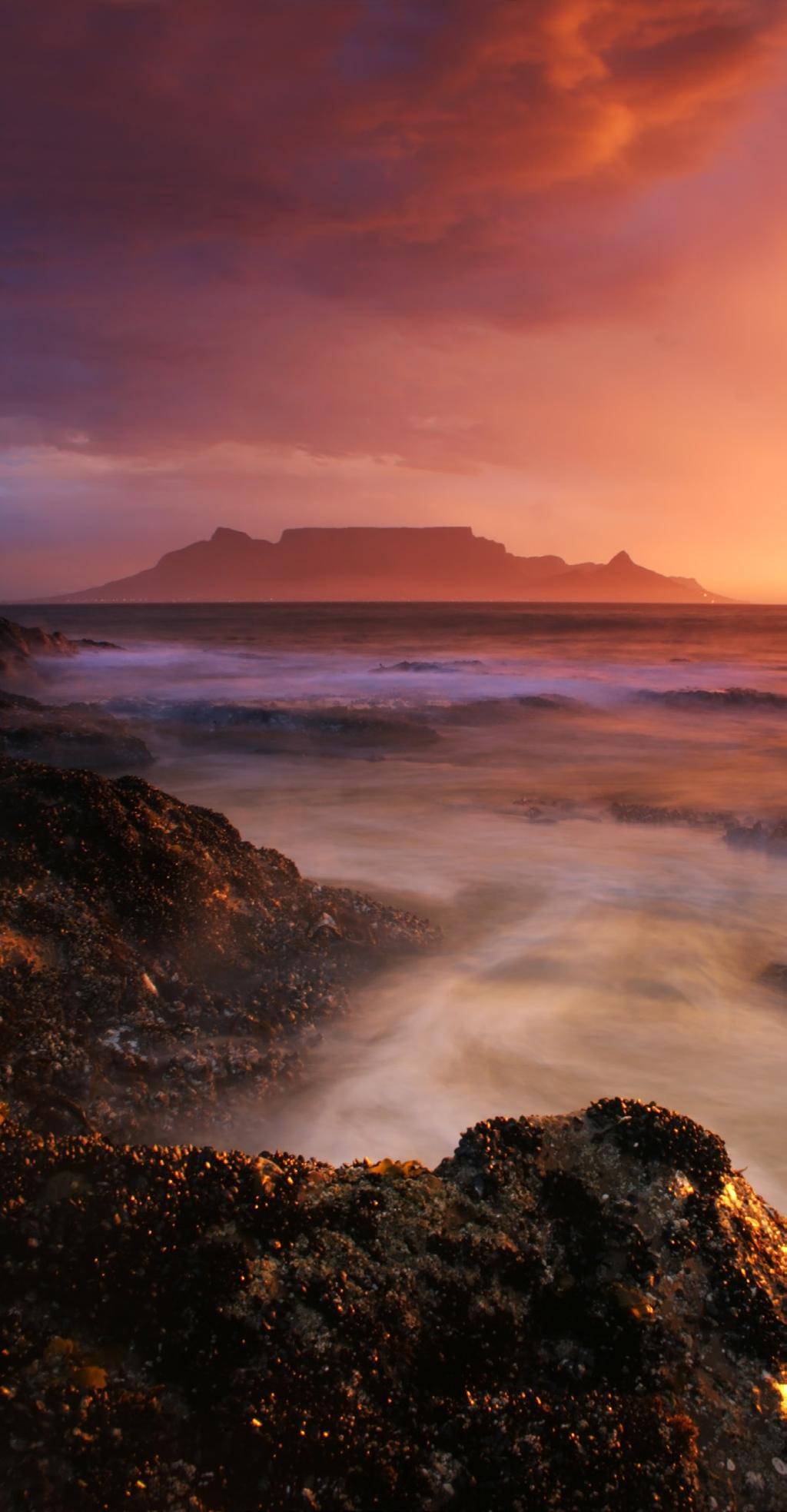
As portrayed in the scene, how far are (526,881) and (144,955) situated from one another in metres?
5.52

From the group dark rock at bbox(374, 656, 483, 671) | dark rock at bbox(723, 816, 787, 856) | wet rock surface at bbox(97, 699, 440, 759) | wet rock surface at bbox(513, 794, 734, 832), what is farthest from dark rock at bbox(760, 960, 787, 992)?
dark rock at bbox(374, 656, 483, 671)

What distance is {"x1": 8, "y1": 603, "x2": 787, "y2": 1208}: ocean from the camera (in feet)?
15.5

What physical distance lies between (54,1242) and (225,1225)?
41cm

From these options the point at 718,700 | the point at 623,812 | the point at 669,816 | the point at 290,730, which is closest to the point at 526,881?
the point at 623,812

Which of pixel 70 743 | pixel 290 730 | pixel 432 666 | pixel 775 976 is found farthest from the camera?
pixel 432 666

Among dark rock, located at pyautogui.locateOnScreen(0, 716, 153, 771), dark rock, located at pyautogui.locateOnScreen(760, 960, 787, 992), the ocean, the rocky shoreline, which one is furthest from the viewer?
dark rock, located at pyautogui.locateOnScreen(0, 716, 153, 771)

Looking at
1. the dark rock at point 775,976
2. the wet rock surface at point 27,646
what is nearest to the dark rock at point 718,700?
the dark rock at point 775,976

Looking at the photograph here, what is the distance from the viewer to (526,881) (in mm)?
9102

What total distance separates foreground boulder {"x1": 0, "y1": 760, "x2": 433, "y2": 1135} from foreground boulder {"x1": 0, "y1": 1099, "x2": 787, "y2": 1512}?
1.28 metres

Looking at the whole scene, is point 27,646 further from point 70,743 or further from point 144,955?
point 144,955

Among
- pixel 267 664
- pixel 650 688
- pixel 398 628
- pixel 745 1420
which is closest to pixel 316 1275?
pixel 745 1420

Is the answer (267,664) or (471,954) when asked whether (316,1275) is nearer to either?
(471,954)

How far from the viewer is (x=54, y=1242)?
6.56ft

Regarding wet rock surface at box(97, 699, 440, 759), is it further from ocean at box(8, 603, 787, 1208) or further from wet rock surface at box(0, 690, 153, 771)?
wet rock surface at box(0, 690, 153, 771)
